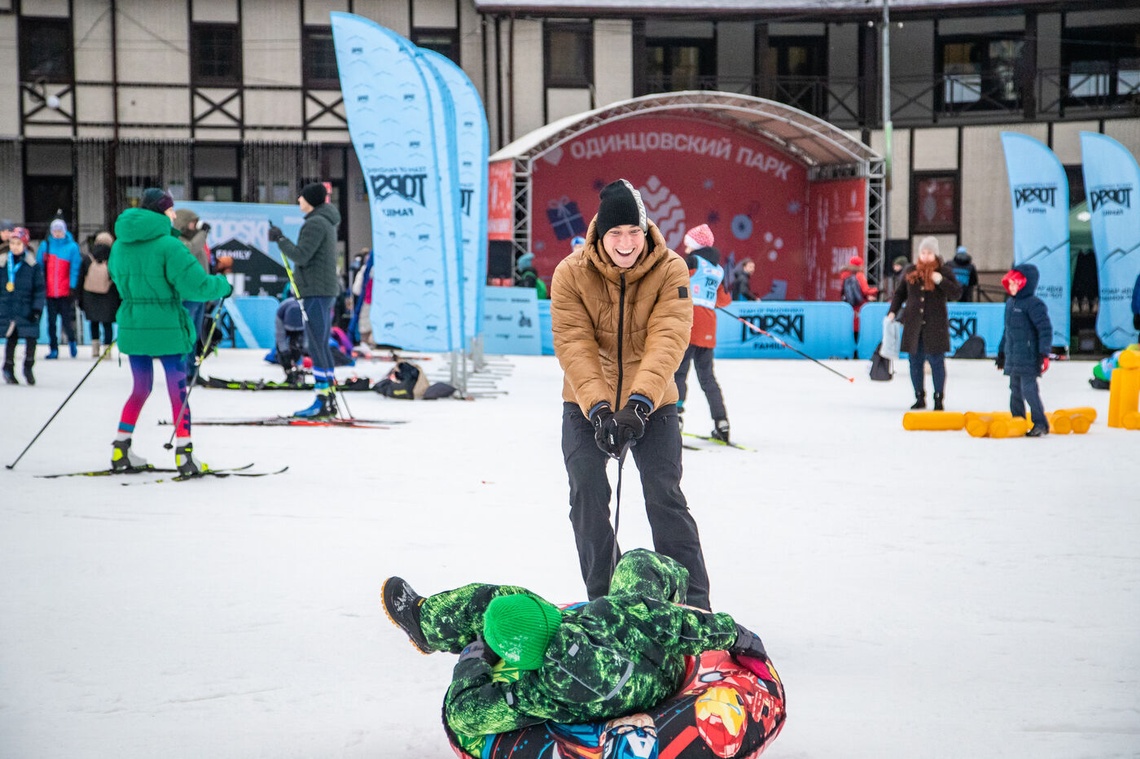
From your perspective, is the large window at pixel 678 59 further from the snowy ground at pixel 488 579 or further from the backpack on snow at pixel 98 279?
the snowy ground at pixel 488 579

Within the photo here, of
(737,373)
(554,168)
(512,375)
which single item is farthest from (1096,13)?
(512,375)

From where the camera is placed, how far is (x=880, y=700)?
320cm

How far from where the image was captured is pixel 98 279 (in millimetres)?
12414

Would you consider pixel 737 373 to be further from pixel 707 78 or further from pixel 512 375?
pixel 707 78

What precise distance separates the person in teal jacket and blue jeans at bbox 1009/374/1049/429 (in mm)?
5765

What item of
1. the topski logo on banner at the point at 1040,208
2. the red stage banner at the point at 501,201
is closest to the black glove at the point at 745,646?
the topski logo on banner at the point at 1040,208

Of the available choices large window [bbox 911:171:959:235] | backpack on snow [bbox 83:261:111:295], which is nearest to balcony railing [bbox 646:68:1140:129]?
large window [bbox 911:171:959:235]

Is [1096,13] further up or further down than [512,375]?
further up

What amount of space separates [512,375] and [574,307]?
1036 centimetres

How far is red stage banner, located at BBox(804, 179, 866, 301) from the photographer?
802 inches

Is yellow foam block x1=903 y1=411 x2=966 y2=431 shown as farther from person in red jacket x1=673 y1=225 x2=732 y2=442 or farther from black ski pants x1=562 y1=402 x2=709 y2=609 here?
black ski pants x1=562 y1=402 x2=709 y2=609

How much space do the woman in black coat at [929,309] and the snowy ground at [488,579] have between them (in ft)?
5.60

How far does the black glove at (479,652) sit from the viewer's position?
2.57 m

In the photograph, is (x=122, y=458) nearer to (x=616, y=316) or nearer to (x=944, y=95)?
(x=616, y=316)
